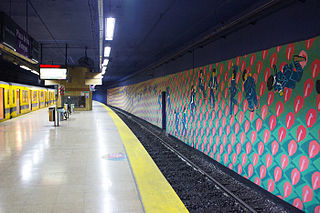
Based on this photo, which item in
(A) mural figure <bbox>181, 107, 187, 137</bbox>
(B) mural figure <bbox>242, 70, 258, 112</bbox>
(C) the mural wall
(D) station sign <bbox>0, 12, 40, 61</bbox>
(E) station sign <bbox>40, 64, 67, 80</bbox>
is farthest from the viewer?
(E) station sign <bbox>40, 64, 67, 80</bbox>

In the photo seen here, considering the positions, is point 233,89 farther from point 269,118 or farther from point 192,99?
point 192,99

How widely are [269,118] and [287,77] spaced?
81cm

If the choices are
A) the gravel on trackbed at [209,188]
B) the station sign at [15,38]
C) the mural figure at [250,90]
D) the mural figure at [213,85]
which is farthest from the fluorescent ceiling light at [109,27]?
the gravel on trackbed at [209,188]

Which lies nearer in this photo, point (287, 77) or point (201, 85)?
point (287, 77)

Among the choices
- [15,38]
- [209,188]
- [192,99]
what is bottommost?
[209,188]

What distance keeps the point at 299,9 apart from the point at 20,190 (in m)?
5.02

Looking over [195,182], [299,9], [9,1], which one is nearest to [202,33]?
[299,9]

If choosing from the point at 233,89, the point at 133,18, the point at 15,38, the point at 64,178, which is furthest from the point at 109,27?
the point at 64,178

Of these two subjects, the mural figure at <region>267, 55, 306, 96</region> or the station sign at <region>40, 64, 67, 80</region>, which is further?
the station sign at <region>40, 64, 67, 80</region>

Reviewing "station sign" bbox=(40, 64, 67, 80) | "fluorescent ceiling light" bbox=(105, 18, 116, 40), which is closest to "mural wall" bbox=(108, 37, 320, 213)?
"fluorescent ceiling light" bbox=(105, 18, 116, 40)

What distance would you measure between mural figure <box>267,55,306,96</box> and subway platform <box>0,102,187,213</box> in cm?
243

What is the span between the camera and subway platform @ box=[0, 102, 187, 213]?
3.30 metres

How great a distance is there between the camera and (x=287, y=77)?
3844 millimetres

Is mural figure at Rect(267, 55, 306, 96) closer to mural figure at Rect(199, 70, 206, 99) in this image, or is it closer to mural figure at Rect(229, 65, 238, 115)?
mural figure at Rect(229, 65, 238, 115)
